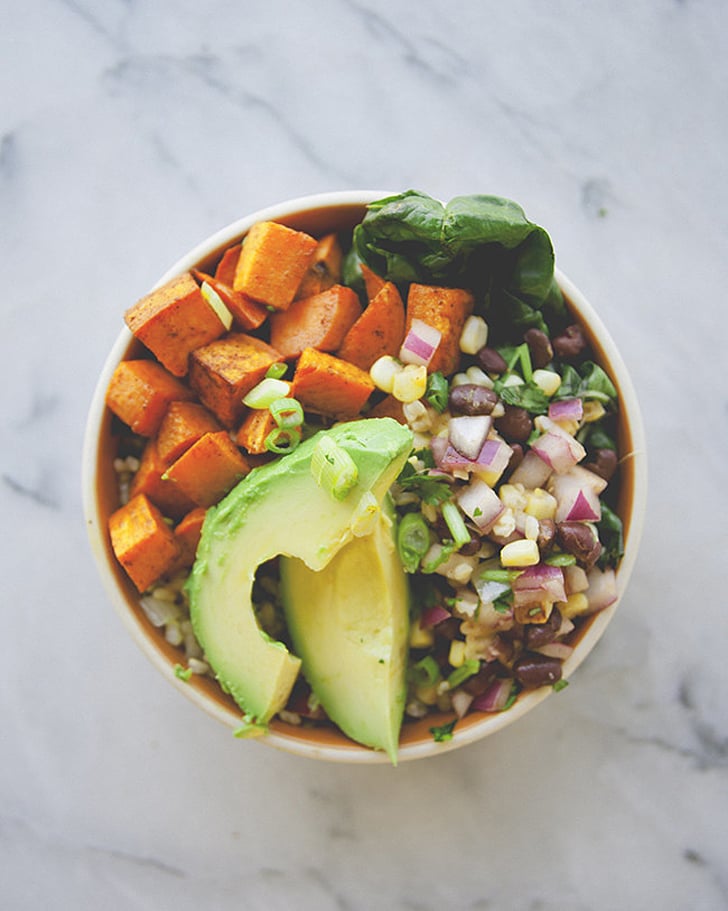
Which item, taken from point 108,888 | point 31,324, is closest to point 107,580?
point 31,324

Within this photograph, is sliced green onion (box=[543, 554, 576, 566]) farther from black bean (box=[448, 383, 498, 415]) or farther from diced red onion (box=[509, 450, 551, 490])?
black bean (box=[448, 383, 498, 415])

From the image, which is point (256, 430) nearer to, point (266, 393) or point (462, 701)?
point (266, 393)

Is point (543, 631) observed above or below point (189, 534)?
above

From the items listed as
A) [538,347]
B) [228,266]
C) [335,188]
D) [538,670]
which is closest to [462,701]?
[538,670]

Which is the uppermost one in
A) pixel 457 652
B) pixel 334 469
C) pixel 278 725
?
pixel 334 469

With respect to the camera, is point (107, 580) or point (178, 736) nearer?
point (107, 580)

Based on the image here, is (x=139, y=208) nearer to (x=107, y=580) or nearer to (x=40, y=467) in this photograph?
Result: (x=40, y=467)
